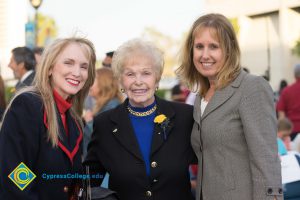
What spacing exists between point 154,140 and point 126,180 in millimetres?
371

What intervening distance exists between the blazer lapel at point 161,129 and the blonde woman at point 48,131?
57 centimetres

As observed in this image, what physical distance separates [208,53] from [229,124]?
1.87 feet

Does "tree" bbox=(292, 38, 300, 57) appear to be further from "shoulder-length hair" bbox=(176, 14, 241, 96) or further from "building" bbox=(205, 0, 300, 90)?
"shoulder-length hair" bbox=(176, 14, 241, 96)

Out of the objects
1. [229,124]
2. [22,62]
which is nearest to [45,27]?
[22,62]

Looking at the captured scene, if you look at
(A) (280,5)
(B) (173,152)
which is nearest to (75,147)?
(B) (173,152)

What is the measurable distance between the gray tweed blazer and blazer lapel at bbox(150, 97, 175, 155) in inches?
12.0

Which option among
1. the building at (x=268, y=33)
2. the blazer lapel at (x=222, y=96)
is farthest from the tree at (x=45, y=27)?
the blazer lapel at (x=222, y=96)

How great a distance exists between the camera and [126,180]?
3.74 metres

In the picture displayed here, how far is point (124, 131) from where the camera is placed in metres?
3.89

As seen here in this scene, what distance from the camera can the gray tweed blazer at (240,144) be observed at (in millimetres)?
3236

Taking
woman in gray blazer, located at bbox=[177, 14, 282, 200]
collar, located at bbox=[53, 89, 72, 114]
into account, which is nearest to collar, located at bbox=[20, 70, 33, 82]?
collar, located at bbox=[53, 89, 72, 114]

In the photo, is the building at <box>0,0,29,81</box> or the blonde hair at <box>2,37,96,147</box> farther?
the building at <box>0,0,29,81</box>

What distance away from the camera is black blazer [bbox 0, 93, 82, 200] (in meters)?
3.19

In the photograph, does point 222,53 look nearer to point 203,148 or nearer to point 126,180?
point 203,148
